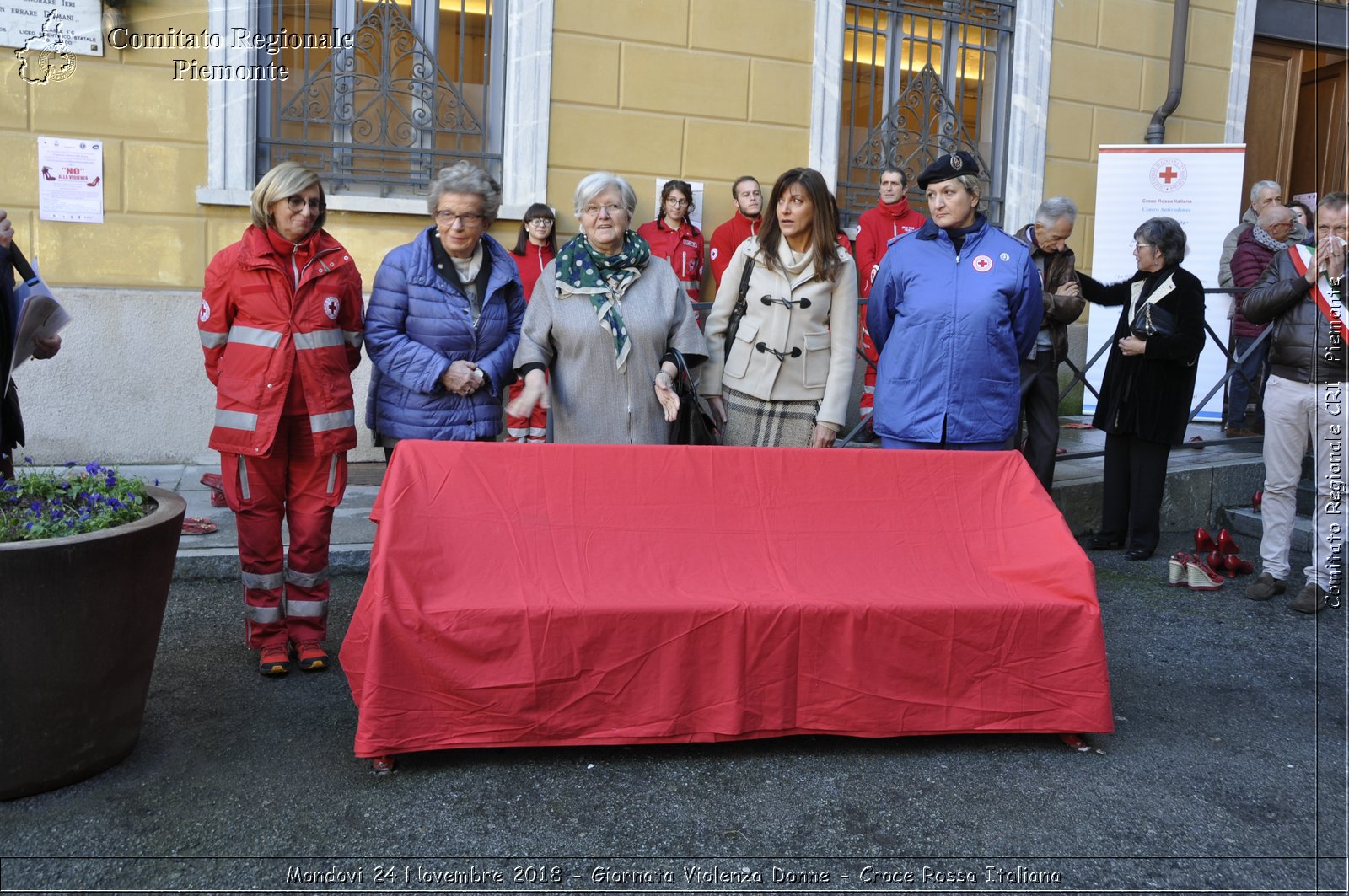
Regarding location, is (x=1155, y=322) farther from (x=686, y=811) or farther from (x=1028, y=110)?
(x=686, y=811)

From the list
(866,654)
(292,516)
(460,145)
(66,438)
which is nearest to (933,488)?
(866,654)

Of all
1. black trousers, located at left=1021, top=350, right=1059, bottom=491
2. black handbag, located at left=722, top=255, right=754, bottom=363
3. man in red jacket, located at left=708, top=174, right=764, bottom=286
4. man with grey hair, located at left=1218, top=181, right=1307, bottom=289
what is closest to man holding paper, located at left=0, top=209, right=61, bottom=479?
black handbag, located at left=722, top=255, right=754, bottom=363

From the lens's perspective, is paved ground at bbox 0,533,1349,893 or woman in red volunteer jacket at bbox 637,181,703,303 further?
woman in red volunteer jacket at bbox 637,181,703,303

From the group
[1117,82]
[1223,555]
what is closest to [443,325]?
[1223,555]

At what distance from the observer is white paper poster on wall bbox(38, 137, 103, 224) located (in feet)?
22.5

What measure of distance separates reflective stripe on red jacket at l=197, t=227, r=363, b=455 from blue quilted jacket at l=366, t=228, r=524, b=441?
172 millimetres

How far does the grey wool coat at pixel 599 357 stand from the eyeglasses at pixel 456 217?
33 centimetres

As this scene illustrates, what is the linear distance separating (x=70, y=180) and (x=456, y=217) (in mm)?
3960

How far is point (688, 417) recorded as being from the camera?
4.65 meters

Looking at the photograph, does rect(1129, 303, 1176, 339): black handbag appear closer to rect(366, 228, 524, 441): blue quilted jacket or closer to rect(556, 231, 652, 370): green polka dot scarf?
rect(556, 231, 652, 370): green polka dot scarf

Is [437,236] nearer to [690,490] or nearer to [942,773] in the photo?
[690,490]

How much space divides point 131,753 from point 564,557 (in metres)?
1.40

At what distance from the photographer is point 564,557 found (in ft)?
11.9

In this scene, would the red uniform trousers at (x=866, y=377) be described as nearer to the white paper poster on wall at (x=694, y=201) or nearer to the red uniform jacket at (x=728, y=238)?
the red uniform jacket at (x=728, y=238)
